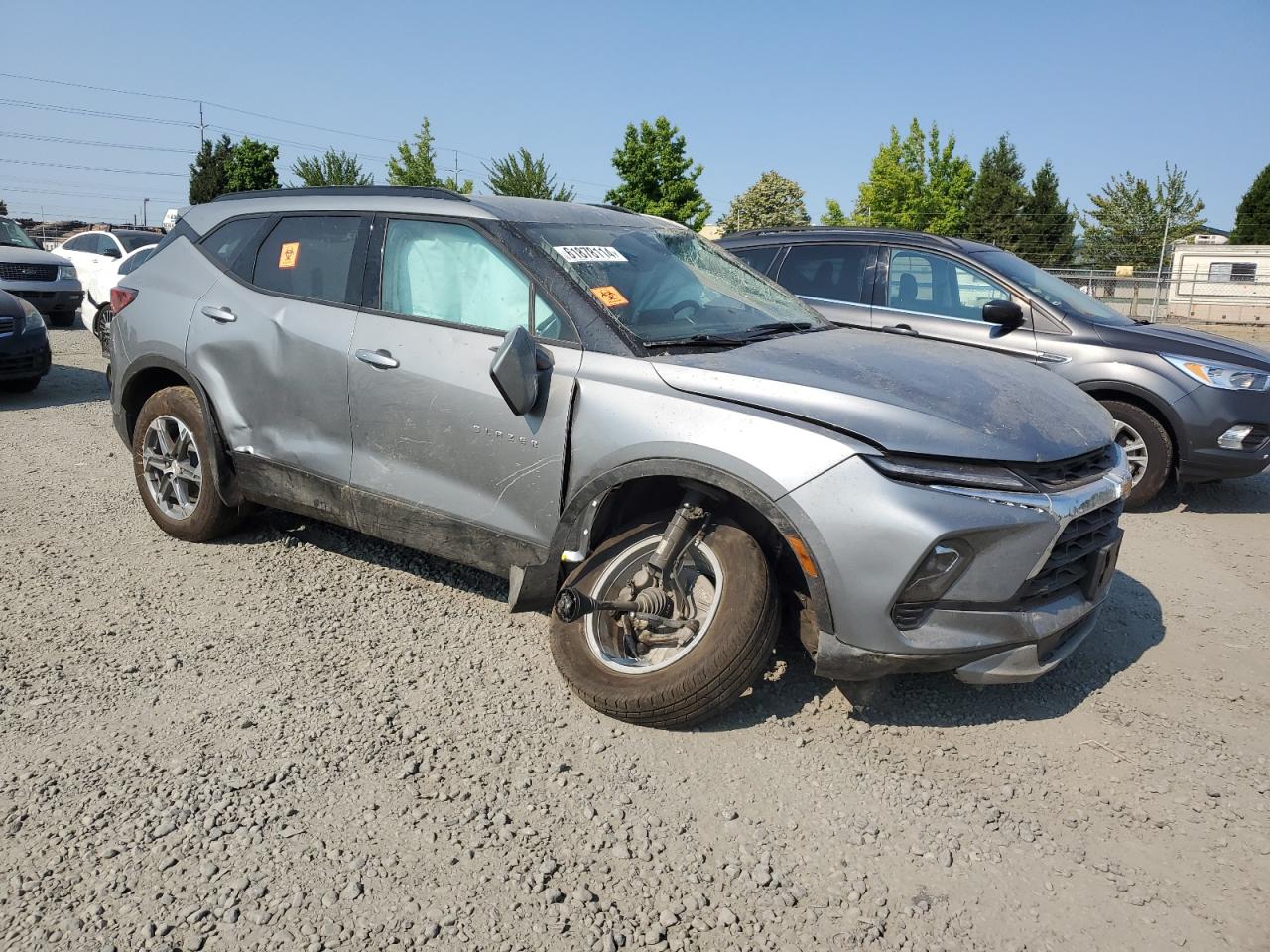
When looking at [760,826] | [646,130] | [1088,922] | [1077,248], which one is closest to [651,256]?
[760,826]

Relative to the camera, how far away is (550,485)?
3615 mm

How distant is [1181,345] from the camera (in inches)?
265

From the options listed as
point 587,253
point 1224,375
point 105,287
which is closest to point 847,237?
point 1224,375

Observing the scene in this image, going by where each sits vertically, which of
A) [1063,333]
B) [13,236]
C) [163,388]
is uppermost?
[13,236]

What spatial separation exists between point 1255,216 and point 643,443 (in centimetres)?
5589

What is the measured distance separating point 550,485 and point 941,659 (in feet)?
4.88

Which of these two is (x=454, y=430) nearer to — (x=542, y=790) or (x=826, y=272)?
(x=542, y=790)

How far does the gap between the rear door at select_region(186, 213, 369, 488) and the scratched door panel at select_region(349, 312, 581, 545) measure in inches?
6.7

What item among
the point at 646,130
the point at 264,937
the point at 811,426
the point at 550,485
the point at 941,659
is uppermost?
the point at 646,130

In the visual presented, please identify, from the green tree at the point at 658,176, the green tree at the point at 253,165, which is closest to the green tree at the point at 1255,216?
the green tree at the point at 658,176

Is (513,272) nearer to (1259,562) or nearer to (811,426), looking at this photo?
(811,426)

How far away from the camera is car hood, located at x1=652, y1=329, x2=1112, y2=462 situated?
121 inches

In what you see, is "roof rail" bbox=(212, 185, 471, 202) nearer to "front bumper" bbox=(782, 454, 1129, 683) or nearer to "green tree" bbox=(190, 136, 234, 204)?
"front bumper" bbox=(782, 454, 1129, 683)

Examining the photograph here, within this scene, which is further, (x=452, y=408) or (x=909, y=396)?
(x=452, y=408)
